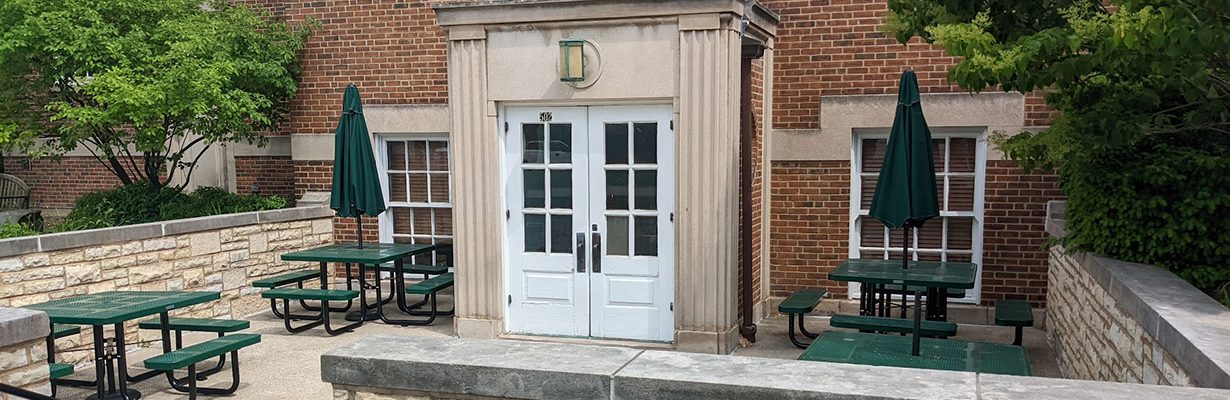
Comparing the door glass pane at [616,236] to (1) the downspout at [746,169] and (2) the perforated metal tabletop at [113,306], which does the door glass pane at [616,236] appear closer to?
(1) the downspout at [746,169]

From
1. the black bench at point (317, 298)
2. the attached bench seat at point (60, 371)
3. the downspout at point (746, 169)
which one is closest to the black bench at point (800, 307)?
the downspout at point (746, 169)

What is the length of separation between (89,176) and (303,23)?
17.9 ft

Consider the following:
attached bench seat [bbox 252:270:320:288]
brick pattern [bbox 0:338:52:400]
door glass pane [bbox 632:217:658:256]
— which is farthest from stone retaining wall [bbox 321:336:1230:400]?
attached bench seat [bbox 252:270:320:288]

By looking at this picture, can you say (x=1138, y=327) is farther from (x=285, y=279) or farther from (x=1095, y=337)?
(x=285, y=279)

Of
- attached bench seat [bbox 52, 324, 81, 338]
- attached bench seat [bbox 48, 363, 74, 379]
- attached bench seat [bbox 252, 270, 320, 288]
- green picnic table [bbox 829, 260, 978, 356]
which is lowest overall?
attached bench seat [bbox 48, 363, 74, 379]

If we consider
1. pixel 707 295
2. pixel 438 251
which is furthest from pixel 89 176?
pixel 707 295

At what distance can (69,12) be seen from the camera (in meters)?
10.0

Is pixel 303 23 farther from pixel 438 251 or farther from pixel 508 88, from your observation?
pixel 508 88

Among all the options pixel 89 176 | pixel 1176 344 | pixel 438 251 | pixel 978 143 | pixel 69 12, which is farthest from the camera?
pixel 89 176

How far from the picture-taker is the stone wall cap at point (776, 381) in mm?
3139

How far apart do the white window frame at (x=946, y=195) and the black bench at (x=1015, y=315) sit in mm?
880

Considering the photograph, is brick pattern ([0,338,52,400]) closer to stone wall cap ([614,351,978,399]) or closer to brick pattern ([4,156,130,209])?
stone wall cap ([614,351,978,399])

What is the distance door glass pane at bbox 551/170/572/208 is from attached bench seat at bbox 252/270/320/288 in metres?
3.33

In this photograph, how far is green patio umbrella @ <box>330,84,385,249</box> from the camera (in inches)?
384
